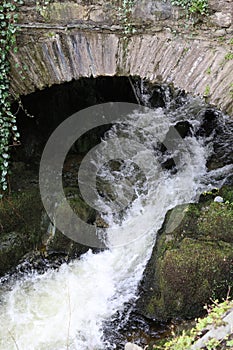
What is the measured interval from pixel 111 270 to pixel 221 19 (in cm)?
323

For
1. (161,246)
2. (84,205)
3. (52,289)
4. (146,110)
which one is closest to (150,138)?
(146,110)

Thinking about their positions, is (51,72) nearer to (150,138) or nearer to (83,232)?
(83,232)

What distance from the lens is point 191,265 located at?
4.08 meters

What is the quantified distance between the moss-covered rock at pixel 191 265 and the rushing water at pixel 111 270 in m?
0.42

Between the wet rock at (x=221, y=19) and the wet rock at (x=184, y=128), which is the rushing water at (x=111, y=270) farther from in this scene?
the wet rock at (x=221, y=19)

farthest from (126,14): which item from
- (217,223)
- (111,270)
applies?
(111,270)

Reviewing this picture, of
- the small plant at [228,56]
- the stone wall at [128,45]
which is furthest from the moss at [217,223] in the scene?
the small plant at [228,56]

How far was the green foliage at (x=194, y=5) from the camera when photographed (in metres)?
3.20

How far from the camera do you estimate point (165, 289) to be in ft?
13.7

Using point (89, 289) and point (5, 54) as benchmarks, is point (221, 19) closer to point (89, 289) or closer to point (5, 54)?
point (5, 54)

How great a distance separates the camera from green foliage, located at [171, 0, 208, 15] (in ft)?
10.5

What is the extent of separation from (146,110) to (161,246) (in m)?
3.08

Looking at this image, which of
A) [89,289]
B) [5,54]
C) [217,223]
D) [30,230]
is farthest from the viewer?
[30,230]

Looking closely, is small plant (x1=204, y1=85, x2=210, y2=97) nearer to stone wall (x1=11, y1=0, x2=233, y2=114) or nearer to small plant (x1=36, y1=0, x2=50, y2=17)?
stone wall (x1=11, y1=0, x2=233, y2=114)
